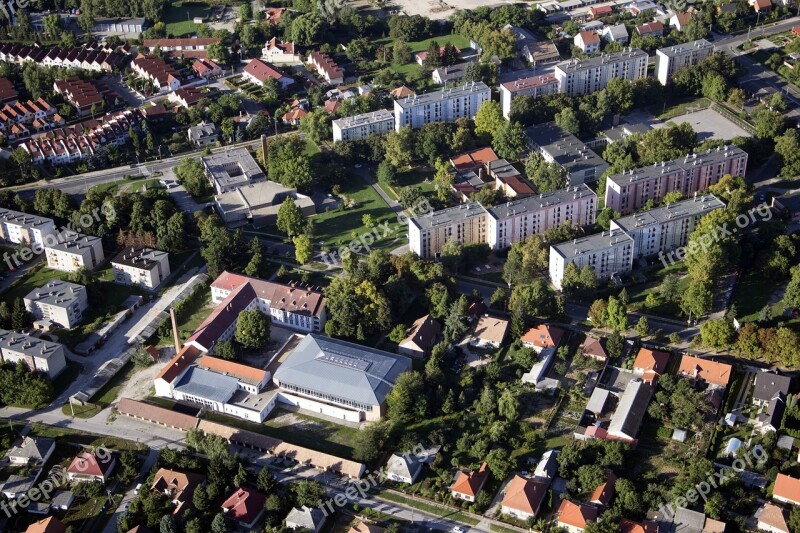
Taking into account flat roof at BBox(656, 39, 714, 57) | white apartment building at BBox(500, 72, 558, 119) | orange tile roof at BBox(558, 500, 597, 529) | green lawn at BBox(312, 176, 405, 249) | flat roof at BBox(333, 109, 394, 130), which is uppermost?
flat roof at BBox(656, 39, 714, 57)

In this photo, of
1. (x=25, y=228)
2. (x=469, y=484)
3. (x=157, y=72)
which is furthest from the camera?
(x=157, y=72)

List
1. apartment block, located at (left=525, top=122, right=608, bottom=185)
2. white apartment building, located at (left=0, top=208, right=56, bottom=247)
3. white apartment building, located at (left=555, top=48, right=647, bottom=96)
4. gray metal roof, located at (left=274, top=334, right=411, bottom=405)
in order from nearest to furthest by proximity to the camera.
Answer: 1. gray metal roof, located at (left=274, top=334, right=411, bottom=405)
2. white apartment building, located at (left=0, top=208, right=56, bottom=247)
3. apartment block, located at (left=525, top=122, right=608, bottom=185)
4. white apartment building, located at (left=555, top=48, right=647, bottom=96)

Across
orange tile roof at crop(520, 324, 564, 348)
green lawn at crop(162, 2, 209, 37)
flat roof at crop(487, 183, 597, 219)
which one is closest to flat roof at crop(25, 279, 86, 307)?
flat roof at crop(487, 183, 597, 219)

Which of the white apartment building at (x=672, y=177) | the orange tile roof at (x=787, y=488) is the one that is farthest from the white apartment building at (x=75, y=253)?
the orange tile roof at (x=787, y=488)

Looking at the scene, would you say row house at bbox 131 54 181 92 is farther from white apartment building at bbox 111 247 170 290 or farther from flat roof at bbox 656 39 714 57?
flat roof at bbox 656 39 714 57

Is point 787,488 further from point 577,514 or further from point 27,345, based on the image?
point 27,345

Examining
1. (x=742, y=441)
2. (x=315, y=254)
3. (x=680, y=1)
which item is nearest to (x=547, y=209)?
(x=315, y=254)

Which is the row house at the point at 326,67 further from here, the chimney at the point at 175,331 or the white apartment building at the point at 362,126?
the chimney at the point at 175,331

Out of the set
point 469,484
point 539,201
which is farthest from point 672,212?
point 469,484
